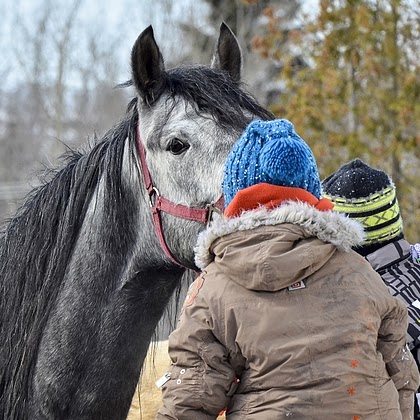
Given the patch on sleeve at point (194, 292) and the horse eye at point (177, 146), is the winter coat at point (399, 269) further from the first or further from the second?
the patch on sleeve at point (194, 292)

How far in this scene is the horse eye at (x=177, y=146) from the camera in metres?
2.80

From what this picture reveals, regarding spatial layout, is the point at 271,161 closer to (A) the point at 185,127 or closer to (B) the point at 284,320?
(B) the point at 284,320

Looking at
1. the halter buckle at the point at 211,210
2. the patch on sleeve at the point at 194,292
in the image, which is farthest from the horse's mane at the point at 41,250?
the patch on sleeve at the point at 194,292

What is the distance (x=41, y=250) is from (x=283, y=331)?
1276 mm

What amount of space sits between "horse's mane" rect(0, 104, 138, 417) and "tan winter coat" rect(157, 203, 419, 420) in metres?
0.90

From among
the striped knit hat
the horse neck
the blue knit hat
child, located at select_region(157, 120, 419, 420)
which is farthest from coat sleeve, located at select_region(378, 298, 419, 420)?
the horse neck

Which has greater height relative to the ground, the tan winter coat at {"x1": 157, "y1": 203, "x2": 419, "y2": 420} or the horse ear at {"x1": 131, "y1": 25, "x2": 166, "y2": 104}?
the horse ear at {"x1": 131, "y1": 25, "x2": 166, "y2": 104}

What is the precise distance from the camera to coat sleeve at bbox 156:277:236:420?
7.09 ft

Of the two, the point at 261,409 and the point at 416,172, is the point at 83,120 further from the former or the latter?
the point at 261,409

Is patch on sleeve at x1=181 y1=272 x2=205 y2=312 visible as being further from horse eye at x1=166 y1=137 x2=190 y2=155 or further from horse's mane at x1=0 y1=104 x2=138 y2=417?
horse's mane at x1=0 y1=104 x2=138 y2=417

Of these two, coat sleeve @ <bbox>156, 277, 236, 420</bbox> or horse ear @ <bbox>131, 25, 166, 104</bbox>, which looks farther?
horse ear @ <bbox>131, 25, 166, 104</bbox>

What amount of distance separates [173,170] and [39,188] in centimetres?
74

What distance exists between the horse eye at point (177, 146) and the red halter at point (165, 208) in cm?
14

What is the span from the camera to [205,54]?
2134cm
